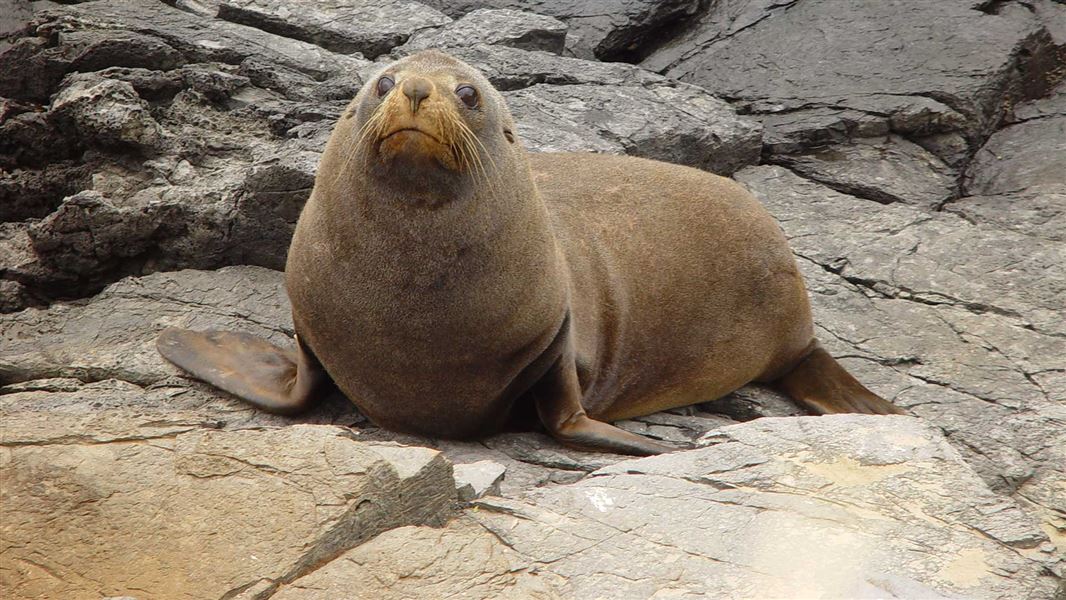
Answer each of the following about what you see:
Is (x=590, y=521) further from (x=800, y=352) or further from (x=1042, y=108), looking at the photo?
(x=1042, y=108)

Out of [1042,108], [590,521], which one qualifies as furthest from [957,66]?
[590,521]

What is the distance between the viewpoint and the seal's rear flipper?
19.1 ft

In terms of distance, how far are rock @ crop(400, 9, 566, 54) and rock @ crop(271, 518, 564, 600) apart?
16.5 feet

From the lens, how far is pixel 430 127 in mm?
4453

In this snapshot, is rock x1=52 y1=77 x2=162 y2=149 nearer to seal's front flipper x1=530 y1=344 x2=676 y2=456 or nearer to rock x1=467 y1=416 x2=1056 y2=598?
seal's front flipper x1=530 y1=344 x2=676 y2=456

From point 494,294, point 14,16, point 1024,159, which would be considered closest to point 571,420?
point 494,294

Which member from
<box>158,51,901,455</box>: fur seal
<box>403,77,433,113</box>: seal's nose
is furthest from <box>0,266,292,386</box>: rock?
<box>403,77,433,113</box>: seal's nose

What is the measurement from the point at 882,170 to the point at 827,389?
2.18 metres

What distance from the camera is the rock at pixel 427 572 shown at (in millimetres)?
2996

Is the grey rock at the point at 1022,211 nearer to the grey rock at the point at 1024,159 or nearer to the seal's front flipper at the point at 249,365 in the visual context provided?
the grey rock at the point at 1024,159

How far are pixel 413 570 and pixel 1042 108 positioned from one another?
652 centimetres

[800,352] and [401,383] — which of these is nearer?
[401,383]

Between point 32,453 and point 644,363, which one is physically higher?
point 32,453

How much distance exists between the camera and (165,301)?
6031 mm
